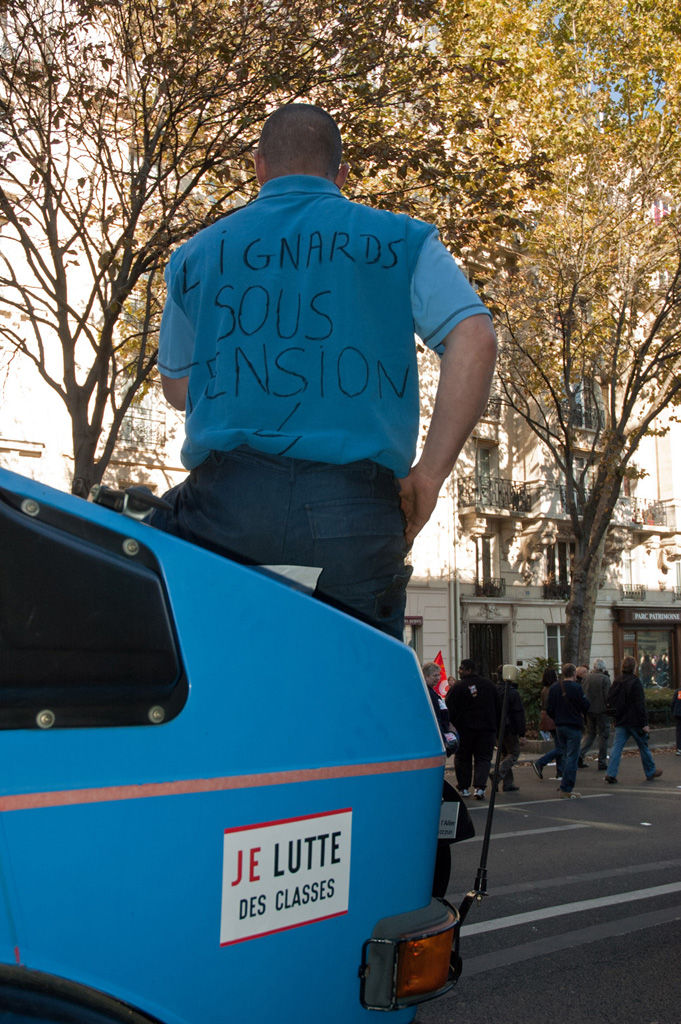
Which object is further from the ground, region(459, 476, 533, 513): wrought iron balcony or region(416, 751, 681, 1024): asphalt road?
region(459, 476, 533, 513): wrought iron balcony

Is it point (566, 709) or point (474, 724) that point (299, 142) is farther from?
point (566, 709)

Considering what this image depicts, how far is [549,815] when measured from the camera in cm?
1007

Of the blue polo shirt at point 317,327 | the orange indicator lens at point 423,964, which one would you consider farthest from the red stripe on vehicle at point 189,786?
the blue polo shirt at point 317,327

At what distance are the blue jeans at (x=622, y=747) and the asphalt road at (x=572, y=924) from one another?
330cm

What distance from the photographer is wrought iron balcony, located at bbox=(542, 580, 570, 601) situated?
29250mm

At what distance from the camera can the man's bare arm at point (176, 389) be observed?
2082 mm

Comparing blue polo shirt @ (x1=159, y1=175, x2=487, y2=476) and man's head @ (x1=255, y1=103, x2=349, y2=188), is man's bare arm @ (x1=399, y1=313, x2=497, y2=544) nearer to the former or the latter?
blue polo shirt @ (x1=159, y1=175, x2=487, y2=476)

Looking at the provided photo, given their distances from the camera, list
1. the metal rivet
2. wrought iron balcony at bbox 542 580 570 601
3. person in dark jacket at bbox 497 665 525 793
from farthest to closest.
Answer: wrought iron balcony at bbox 542 580 570 601 → person in dark jacket at bbox 497 665 525 793 → the metal rivet

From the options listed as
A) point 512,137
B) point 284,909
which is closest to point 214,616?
point 284,909

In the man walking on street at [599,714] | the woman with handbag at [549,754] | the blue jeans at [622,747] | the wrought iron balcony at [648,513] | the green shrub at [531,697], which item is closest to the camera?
the woman with handbag at [549,754]

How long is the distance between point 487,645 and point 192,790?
89.0 feet

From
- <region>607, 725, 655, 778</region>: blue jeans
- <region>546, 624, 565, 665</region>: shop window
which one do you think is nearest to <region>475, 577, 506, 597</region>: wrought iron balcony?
<region>546, 624, 565, 665</region>: shop window

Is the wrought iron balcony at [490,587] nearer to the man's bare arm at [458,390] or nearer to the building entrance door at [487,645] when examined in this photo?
the building entrance door at [487,645]

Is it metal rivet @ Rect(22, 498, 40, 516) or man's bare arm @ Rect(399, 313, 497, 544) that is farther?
man's bare arm @ Rect(399, 313, 497, 544)
